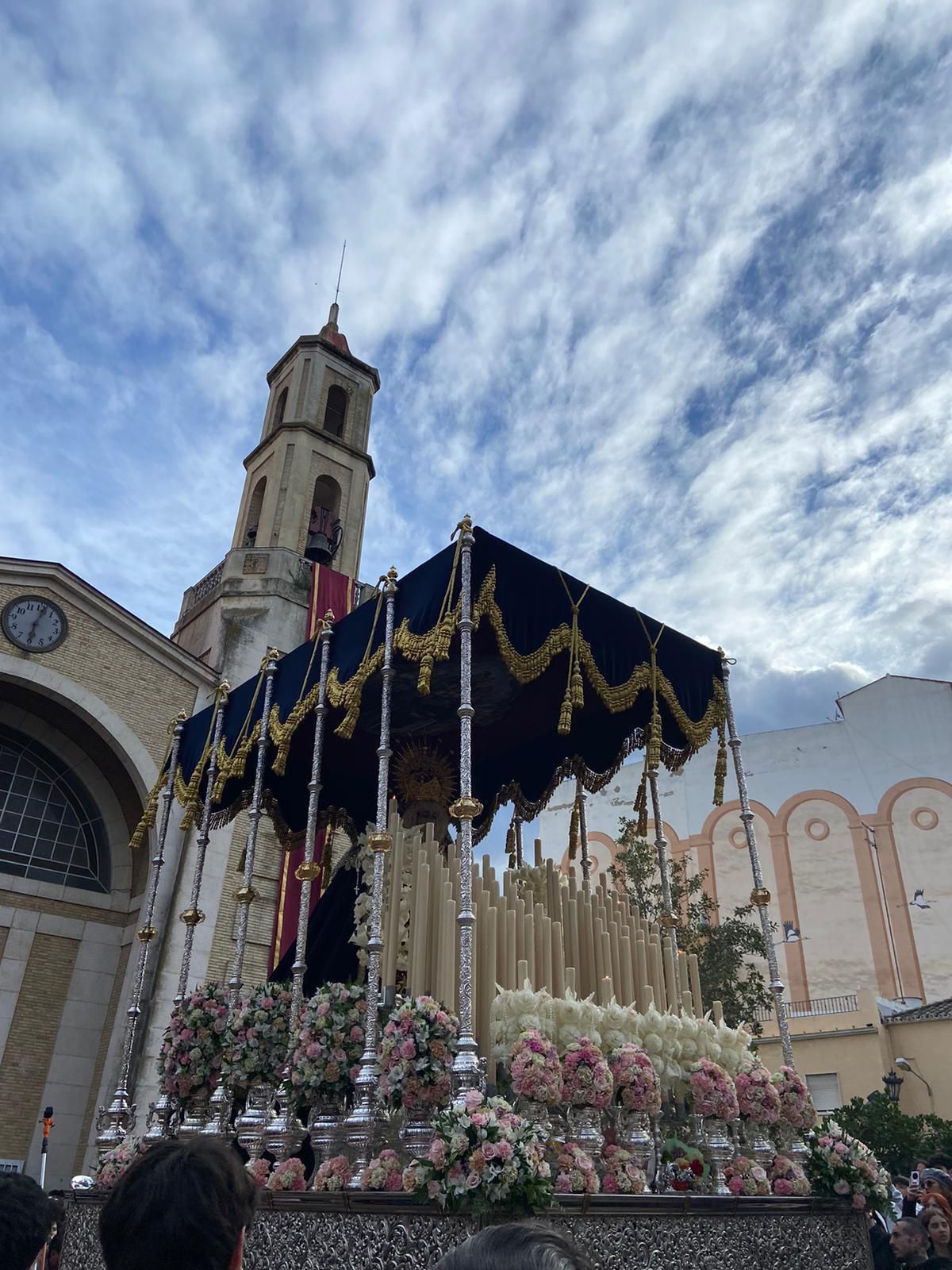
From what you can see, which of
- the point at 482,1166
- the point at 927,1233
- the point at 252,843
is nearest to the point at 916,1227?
the point at 927,1233

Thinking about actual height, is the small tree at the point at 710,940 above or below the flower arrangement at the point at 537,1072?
above

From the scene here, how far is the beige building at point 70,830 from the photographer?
13.1 meters

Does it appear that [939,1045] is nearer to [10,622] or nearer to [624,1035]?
[624,1035]

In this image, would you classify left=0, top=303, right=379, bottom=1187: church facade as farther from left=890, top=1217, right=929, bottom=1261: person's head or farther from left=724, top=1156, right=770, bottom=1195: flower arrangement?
left=890, top=1217, right=929, bottom=1261: person's head

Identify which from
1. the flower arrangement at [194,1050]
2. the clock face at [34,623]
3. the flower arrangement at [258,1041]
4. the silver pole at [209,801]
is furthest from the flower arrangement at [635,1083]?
the clock face at [34,623]

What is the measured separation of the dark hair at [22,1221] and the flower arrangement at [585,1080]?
11.2 feet

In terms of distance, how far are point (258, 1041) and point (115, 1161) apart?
1.63 meters

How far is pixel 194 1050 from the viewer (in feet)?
23.8

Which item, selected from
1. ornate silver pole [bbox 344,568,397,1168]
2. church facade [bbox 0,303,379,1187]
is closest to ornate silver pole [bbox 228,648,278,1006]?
ornate silver pole [bbox 344,568,397,1168]

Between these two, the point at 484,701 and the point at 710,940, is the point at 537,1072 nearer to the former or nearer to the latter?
the point at 484,701

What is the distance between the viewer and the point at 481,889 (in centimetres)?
687

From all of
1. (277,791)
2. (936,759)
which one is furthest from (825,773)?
(277,791)

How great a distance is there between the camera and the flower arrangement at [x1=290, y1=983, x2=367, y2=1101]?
19.5ft

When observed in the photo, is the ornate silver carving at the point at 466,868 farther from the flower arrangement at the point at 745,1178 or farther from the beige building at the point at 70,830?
the beige building at the point at 70,830
